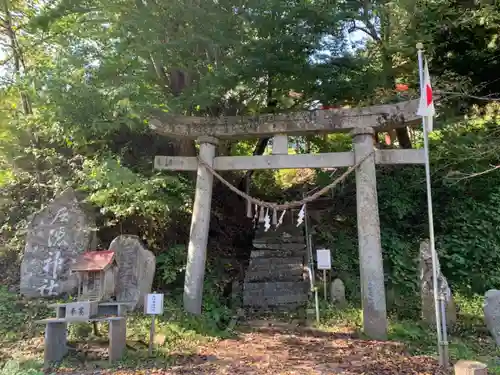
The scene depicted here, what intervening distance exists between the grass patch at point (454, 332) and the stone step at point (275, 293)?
2.89ft

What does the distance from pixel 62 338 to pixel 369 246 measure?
5.13m

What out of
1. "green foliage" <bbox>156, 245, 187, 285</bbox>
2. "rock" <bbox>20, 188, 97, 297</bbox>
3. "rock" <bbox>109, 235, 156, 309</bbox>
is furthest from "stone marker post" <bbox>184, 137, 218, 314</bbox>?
"rock" <bbox>20, 188, 97, 297</bbox>

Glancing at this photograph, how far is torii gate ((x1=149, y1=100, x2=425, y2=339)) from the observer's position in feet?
22.4

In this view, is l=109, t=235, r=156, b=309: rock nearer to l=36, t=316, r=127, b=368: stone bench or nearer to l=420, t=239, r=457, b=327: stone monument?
l=36, t=316, r=127, b=368: stone bench

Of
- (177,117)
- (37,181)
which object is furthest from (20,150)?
(177,117)

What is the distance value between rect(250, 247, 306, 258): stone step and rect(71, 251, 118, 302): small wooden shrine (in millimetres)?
4573

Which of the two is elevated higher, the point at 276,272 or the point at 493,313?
the point at 276,272

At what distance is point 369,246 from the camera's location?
22.6 feet

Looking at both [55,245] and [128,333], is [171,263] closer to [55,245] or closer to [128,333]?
[55,245]

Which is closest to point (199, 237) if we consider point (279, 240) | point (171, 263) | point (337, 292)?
point (171, 263)

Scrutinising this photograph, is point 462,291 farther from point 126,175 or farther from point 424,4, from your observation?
point 126,175

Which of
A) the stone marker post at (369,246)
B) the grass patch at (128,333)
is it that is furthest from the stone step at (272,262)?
the stone marker post at (369,246)

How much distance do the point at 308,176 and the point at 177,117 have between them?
7.59 metres

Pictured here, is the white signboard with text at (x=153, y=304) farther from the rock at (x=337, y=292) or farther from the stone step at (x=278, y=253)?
the stone step at (x=278, y=253)
